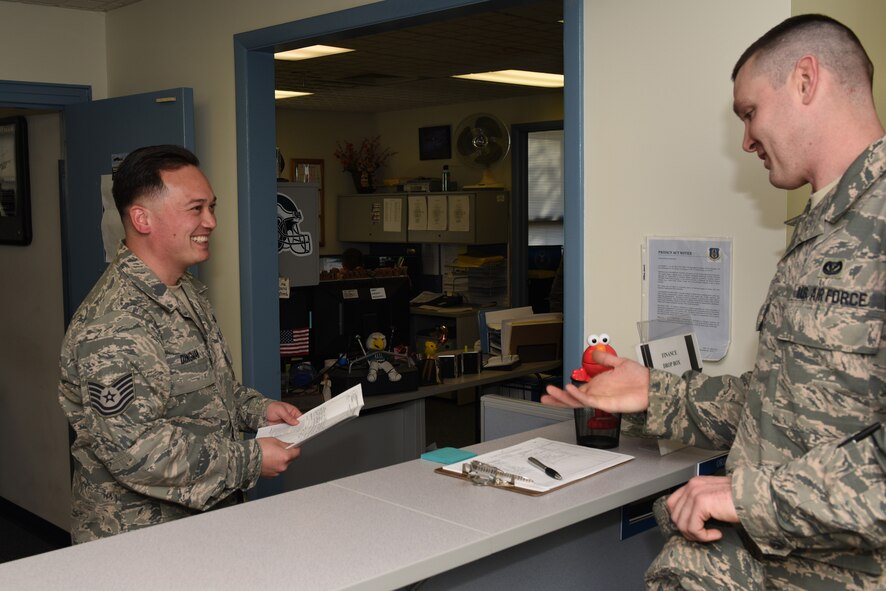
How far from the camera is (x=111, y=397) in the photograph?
7.07 feet

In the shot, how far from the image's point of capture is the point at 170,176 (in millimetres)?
2488

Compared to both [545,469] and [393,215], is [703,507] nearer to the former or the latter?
[545,469]

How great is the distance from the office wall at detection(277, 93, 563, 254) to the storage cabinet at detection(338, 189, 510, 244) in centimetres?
22

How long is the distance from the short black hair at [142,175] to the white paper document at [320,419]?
0.72 meters

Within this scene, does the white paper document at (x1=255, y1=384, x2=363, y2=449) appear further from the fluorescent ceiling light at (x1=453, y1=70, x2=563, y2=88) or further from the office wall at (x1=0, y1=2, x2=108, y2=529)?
the fluorescent ceiling light at (x1=453, y1=70, x2=563, y2=88)

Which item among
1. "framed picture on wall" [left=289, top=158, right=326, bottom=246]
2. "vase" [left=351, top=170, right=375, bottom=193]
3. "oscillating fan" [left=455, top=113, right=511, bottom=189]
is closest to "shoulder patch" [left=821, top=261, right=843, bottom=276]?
"oscillating fan" [left=455, top=113, right=511, bottom=189]

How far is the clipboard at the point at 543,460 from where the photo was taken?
1.95m

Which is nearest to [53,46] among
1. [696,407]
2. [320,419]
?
[320,419]

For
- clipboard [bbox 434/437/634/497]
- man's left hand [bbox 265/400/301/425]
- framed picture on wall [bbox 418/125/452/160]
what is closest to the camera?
clipboard [bbox 434/437/634/497]

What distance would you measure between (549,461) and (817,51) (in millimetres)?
1033

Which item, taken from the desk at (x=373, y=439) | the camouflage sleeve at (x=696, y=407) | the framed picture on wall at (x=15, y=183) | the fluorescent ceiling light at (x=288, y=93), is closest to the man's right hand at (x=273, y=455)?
the camouflage sleeve at (x=696, y=407)

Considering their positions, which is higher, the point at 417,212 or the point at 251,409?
the point at 417,212

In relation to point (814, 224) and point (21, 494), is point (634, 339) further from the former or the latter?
point (21, 494)

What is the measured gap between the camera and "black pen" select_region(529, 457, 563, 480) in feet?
6.54
